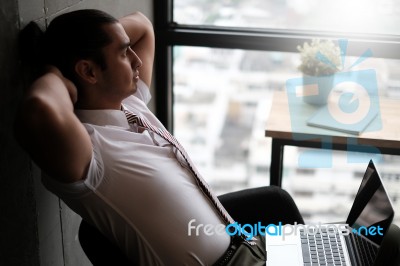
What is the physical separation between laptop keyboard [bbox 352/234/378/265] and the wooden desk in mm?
468

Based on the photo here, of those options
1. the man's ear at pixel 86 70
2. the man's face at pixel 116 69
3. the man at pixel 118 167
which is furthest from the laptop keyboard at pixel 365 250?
the man's ear at pixel 86 70

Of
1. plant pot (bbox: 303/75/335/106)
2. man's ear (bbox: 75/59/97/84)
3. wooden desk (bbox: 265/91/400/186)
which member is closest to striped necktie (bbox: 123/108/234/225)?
man's ear (bbox: 75/59/97/84)

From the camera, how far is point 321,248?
1909mm

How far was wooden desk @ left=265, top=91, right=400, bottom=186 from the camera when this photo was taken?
2254 mm

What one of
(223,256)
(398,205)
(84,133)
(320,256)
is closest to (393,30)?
(398,205)

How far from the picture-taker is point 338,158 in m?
2.79

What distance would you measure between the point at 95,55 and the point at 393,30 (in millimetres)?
1637

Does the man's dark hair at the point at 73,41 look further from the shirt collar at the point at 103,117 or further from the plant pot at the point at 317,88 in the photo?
the plant pot at the point at 317,88

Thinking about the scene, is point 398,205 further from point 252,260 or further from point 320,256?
point 252,260

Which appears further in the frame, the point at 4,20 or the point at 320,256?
the point at 320,256

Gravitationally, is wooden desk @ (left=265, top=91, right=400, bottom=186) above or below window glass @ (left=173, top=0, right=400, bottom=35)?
below

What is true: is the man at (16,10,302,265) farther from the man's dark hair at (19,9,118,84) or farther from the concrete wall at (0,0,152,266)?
the concrete wall at (0,0,152,266)

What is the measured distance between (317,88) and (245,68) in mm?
490

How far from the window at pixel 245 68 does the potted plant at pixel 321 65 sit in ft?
0.68
